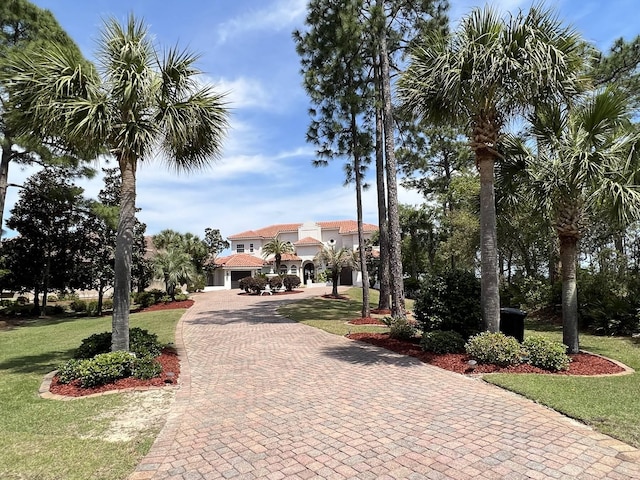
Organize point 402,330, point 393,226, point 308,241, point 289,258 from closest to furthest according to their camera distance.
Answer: point 402,330, point 393,226, point 289,258, point 308,241

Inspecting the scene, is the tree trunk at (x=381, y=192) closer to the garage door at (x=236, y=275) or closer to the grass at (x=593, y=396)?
the grass at (x=593, y=396)

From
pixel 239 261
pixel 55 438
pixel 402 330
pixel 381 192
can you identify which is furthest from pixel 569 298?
pixel 239 261

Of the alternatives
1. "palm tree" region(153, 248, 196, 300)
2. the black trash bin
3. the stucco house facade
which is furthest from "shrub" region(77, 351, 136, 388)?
the stucco house facade

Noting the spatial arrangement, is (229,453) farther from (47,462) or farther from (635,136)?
(635,136)

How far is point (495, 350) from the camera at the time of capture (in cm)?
776

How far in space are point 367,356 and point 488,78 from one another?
21.2 feet

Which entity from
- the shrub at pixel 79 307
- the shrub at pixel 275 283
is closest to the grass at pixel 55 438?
the shrub at pixel 79 307

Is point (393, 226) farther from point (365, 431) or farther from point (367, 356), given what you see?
point (365, 431)

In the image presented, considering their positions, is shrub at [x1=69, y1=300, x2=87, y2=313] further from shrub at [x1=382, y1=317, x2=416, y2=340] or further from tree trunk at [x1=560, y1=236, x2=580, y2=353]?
tree trunk at [x1=560, y1=236, x2=580, y2=353]

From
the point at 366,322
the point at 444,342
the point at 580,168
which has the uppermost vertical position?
the point at 580,168

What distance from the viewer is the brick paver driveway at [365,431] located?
3879 millimetres

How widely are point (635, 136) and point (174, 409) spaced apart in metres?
10.7

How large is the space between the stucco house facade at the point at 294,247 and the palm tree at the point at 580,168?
3554 centimetres

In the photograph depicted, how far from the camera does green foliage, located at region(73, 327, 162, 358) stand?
8281 millimetres
